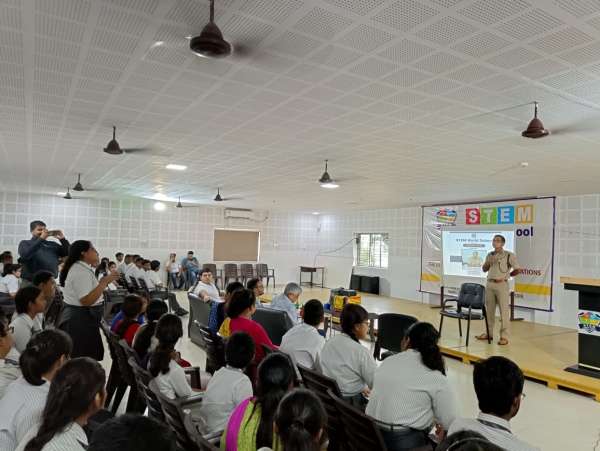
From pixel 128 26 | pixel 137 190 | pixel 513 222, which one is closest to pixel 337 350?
pixel 128 26

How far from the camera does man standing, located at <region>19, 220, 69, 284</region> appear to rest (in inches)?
183

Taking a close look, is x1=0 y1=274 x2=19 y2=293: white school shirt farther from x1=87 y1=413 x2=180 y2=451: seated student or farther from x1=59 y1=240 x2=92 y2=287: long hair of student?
x1=87 y1=413 x2=180 y2=451: seated student

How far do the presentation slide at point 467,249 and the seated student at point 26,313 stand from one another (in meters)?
8.65

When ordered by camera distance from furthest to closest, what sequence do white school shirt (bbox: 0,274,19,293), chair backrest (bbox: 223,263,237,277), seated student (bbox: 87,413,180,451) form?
chair backrest (bbox: 223,263,237,277), white school shirt (bbox: 0,274,19,293), seated student (bbox: 87,413,180,451)

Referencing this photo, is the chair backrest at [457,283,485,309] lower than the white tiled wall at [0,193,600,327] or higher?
lower

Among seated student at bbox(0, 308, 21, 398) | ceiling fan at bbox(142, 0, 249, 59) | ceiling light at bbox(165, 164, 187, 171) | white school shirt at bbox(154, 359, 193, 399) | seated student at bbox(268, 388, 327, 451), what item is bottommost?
white school shirt at bbox(154, 359, 193, 399)

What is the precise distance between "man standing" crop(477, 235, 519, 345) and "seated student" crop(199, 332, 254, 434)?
532 cm

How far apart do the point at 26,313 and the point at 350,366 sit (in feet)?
7.74

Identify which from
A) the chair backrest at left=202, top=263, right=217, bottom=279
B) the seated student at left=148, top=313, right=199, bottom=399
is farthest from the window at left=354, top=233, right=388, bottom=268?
the seated student at left=148, top=313, right=199, bottom=399

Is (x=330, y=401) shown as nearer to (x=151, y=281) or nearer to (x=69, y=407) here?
(x=69, y=407)

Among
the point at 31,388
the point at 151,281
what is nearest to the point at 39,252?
the point at 31,388

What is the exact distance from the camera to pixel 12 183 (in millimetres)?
9711

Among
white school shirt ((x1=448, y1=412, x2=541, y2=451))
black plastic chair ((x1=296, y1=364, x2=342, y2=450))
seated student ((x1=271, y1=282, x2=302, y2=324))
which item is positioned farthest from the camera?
seated student ((x1=271, y1=282, x2=302, y2=324))

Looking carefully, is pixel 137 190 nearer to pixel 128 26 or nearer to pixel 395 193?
pixel 395 193
